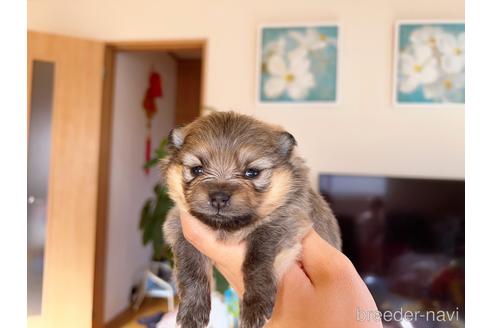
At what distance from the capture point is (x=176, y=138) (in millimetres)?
864


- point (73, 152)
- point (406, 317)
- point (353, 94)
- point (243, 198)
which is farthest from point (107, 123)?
point (406, 317)

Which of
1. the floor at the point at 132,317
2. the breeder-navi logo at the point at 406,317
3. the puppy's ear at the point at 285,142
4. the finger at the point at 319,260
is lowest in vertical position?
the floor at the point at 132,317

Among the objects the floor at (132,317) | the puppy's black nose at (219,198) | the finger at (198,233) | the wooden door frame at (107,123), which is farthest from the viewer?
the wooden door frame at (107,123)

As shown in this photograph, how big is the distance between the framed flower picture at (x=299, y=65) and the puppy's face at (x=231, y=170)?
163 cm

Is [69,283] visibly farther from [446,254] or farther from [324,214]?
[446,254]

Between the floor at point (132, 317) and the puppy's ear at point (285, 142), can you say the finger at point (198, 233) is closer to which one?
the puppy's ear at point (285, 142)

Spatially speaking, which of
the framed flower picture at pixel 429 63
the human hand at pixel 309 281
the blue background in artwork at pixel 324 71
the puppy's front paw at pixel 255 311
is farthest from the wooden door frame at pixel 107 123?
the puppy's front paw at pixel 255 311

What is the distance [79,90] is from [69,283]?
133 centimetres

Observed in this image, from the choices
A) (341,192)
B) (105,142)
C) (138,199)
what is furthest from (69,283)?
(341,192)

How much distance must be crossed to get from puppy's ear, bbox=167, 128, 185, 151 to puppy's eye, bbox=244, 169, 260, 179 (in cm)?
19

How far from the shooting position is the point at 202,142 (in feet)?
2.60

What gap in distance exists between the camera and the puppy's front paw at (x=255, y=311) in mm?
731

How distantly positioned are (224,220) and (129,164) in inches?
104

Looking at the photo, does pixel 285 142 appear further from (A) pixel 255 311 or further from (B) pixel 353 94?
(B) pixel 353 94
